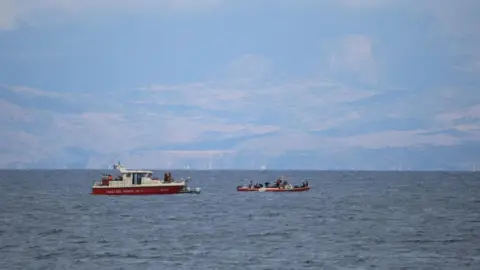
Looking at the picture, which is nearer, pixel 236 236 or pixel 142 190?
pixel 236 236

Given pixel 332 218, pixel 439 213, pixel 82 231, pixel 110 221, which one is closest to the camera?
pixel 82 231

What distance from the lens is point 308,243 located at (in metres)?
67.1

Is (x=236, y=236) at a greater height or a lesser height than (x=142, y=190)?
lesser

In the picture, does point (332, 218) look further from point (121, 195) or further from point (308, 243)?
point (121, 195)

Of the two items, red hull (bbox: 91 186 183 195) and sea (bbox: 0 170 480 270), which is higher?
red hull (bbox: 91 186 183 195)

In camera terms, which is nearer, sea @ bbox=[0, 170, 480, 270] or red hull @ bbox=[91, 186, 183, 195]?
sea @ bbox=[0, 170, 480, 270]

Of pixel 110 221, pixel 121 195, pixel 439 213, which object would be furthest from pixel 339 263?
pixel 121 195

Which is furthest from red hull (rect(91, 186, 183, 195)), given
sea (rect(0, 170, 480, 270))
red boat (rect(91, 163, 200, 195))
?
sea (rect(0, 170, 480, 270))

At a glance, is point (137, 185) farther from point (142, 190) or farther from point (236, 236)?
point (236, 236)

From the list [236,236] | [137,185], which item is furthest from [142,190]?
[236,236]

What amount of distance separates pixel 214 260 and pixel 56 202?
76.2 meters

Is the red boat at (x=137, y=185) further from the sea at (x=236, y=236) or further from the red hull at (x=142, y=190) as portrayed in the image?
the sea at (x=236, y=236)

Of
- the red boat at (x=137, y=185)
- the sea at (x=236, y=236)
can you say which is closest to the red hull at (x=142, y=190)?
the red boat at (x=137, y=185)

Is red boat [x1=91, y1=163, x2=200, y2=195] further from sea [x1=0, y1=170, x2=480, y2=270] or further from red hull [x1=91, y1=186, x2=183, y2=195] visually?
sea [x1=0, y1=170, x2=480, y2=270]
